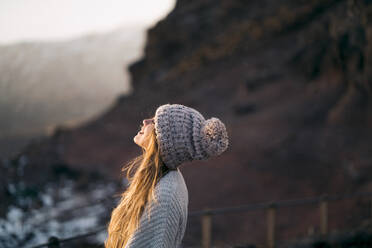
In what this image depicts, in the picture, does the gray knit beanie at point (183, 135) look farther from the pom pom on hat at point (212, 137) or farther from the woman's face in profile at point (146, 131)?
the woman's face in profile at point (146, 131)

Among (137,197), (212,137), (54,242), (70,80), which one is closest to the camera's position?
(137,197)

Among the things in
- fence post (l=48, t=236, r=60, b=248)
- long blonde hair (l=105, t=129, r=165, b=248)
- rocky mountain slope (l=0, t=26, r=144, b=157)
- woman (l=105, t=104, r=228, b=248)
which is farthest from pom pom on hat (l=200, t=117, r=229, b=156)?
rocky mountain slope (l=0, t=26, r=144, b=157)

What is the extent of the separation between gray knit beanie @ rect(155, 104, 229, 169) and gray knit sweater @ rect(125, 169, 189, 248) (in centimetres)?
15

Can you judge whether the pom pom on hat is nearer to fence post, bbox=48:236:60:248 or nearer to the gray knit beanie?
the gray knit beanie

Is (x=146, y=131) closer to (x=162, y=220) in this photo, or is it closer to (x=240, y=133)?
(x=162, y=220)

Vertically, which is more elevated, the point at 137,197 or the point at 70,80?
the point at 70,80

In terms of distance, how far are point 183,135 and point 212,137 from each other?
0.16m

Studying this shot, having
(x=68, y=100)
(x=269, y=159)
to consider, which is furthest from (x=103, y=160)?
(x=68, y=100)

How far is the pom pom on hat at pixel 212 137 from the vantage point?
231cm

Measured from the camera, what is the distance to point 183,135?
7.43 feet

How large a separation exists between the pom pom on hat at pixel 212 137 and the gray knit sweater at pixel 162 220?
27 centimetres

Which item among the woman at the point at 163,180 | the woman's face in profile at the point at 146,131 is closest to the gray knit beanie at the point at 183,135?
the woman at the point at 163,180

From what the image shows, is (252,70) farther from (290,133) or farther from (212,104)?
(290,133)

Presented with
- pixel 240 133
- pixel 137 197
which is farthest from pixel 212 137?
pixel 240 133
